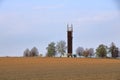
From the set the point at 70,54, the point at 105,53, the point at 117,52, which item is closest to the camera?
the point at 70,54

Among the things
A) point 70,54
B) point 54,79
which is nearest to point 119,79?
point 54,79

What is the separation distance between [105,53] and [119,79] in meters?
96.1

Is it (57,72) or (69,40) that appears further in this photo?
(69,40)

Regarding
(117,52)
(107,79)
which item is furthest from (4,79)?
(117,52)

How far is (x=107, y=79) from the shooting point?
3234 centimetres

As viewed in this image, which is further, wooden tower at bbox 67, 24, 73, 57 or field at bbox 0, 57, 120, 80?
wooden tower at bbox 67, 24, 73, 57

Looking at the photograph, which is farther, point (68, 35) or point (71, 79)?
point (68, 35)

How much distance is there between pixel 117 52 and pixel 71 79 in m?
89.1

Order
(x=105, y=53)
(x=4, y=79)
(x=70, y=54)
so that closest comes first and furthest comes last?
(x=4, y=79), (x=70, y=54), (x=105, y=53)

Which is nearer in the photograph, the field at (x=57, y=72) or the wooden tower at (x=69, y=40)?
the field at (x=57, y=72)

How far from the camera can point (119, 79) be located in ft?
106

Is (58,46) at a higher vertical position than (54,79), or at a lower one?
higher

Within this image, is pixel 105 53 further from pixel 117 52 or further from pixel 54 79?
pixel 54 79

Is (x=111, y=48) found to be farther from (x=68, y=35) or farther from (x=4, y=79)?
(x=4, y=79)
